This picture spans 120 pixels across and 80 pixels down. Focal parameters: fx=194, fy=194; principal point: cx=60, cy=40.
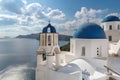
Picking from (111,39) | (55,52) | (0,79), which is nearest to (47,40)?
(55,52)

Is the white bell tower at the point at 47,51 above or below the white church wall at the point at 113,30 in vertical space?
below

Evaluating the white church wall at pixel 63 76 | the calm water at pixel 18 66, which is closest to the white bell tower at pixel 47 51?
the white church wall at pixel 63 76

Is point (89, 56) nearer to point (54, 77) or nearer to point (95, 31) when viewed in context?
point (95, 31)

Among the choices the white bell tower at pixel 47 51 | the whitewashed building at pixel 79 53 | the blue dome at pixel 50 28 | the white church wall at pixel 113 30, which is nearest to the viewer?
the whitewashed building at pixel 79 53

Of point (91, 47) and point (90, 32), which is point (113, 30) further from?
point (91, 47)

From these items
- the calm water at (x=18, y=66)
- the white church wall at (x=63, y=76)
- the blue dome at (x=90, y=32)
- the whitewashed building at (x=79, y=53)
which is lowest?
the calm water at (x=18, y=66)

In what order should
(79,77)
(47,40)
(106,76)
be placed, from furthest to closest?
(47,40) → (106,76) → (79,77)

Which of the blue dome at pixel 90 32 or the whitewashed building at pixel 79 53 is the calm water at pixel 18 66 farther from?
the blue dome at pixel 90 32

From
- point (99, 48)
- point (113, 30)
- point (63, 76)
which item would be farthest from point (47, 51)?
point (113, 30)

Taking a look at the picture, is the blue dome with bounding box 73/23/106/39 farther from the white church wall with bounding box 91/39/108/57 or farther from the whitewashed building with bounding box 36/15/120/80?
the white church wall with bounding box 91/39/108/57

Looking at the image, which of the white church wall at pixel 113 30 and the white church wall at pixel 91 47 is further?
the white church wall at pixel 113 30

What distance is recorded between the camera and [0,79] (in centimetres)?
1844

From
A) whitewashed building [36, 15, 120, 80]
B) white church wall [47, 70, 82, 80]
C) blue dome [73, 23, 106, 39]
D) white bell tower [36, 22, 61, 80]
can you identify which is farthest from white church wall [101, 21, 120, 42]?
white church wall [47, 70, 82, 80]

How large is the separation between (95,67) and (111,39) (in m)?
5.24
